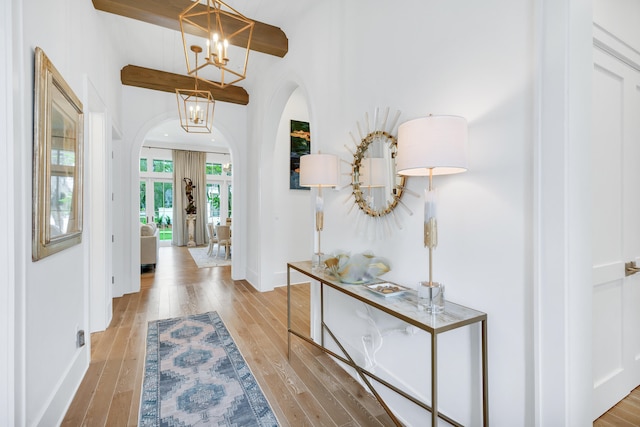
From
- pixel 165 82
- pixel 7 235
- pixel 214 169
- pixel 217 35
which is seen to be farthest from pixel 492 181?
pixel 214 169

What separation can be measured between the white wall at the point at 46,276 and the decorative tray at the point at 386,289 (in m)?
1.72

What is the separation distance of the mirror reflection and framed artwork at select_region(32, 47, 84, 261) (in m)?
1.86

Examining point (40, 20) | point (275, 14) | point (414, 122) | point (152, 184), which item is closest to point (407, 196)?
point (414, 122)

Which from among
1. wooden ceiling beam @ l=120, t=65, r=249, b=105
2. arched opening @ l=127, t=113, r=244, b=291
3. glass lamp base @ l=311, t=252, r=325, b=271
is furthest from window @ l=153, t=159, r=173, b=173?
glass lamp base @ l=311, t=252, r=325, b=271

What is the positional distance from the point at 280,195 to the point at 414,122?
3561 millimetres

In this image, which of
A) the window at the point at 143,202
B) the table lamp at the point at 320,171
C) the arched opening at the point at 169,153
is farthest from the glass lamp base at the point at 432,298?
the window at the point at 143,202

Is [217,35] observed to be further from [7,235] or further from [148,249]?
[148,249]

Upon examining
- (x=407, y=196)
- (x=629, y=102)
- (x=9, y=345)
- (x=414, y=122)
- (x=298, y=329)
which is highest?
(x=629, y=102)

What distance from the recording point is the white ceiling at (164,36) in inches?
118

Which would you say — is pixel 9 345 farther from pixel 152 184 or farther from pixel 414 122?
pixel 152 184

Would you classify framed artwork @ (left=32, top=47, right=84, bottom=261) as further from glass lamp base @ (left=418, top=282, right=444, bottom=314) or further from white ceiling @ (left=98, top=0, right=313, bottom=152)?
glass lamp base @ (left=418, top=282, right=444, bottom=314)

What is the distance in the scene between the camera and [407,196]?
6.12 ft

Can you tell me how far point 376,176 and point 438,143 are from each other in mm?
790

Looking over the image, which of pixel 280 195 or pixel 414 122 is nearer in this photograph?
pixel 414 122
